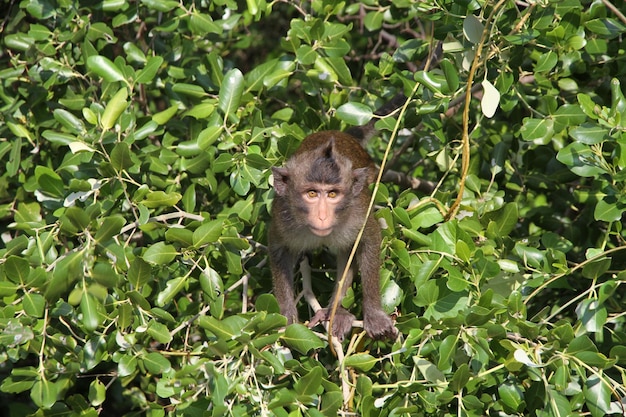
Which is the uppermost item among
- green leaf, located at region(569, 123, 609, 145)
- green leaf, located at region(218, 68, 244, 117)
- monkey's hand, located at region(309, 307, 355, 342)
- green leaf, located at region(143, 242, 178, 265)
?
green leaf, located at region(569, 123, 609, 145)

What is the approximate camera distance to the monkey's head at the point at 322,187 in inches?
207

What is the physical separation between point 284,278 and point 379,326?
0.69 m

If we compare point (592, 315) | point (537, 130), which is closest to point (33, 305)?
point (592, 315)

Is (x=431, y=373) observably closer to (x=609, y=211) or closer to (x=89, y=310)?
(x=609, y=211)

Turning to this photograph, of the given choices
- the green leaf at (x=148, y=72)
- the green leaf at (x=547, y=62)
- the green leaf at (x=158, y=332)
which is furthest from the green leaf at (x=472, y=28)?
the green leaf at (x=158, y=332)

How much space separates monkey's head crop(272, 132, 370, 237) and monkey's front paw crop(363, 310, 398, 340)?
1.85ft

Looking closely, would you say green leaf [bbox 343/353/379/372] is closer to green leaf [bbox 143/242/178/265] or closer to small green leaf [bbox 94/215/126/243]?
green leaf [bbox 143/242/178/265]

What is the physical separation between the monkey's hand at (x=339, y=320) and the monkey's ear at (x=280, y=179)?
74cm

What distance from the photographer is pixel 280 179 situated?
5.16 metres

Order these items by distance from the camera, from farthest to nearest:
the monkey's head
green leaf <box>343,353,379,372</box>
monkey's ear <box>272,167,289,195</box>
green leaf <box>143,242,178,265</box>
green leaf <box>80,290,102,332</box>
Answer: the monkey's head
monkey's ear <box>272,167,289,195</box>
green leaf <box>143,242,178,265</box>
green leaf <box>343,353,379,372</box>
green leaf <box>80,290,102,332</box>

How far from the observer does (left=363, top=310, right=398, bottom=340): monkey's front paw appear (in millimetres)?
5012

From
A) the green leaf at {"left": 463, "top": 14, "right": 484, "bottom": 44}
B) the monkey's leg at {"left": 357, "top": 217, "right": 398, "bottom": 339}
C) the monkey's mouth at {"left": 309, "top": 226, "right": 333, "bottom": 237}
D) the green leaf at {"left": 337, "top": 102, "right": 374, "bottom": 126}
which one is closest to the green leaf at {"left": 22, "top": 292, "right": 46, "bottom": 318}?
the monkey's mouth at {"left": 309, "top": 226, "right": 333, "bottom": 237}

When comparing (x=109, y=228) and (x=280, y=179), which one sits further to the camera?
(x=280, y=179)

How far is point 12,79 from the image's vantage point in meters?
5.72
